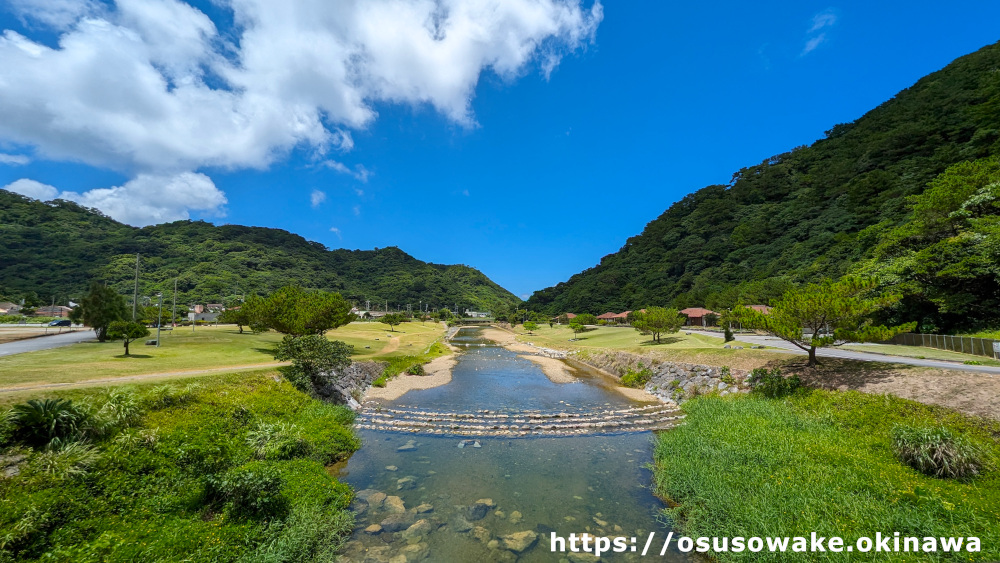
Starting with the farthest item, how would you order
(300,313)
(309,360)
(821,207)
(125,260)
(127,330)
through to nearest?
1. (125,260)
2. (821,207)
3. (300,313)
4. (127,330)
5. (309,360)

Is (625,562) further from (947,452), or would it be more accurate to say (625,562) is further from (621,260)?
(621,260)

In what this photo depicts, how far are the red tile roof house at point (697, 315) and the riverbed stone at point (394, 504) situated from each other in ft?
252

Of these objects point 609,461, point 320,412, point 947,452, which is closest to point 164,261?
point 320,412

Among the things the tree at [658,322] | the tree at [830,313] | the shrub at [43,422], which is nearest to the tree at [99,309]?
the shrub at [43,422]

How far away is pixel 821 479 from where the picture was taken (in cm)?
1109

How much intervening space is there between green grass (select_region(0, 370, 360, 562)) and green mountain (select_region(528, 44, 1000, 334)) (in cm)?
4814

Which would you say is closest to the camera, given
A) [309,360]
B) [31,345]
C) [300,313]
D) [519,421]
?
[519,421]

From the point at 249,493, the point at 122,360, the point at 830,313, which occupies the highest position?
the point at 830,313

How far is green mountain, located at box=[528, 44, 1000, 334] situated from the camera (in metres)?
63.9

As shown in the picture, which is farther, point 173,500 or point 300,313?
point 300,313

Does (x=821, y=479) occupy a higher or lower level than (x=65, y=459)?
lower

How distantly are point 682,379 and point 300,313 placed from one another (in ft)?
117

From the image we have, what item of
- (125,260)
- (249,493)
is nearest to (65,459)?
(249,493)

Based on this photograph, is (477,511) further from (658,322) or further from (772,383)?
(658,322)
